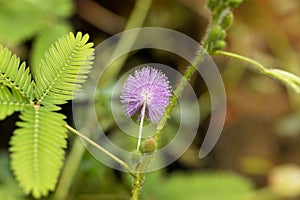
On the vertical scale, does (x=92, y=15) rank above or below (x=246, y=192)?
above

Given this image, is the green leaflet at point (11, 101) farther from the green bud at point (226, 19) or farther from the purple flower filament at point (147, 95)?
the green bud at point (226, 19)

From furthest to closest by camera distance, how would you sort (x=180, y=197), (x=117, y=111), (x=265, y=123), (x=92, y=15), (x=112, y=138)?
1. (x=265, y=123)
2. (x=92, y=15)
3. (x=112, y=138)
4. (x=180, y=197)
5. (x=117, y=111)

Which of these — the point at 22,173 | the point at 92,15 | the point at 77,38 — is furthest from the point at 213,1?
the point at 92,15

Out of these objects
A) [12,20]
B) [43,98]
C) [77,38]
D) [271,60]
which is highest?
[271,60]

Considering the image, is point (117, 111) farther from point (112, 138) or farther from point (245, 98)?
point (245, 98)

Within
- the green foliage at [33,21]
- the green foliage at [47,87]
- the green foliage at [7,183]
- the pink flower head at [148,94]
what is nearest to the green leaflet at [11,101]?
the green foliage at [47,87]

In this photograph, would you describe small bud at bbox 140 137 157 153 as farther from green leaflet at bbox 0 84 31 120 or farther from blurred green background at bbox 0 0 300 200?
blurred green background at bbox 0 0 300 200

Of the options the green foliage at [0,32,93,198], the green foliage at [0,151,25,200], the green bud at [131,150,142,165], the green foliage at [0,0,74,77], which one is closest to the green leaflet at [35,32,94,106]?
the green foliage at [0,32,93,198]
